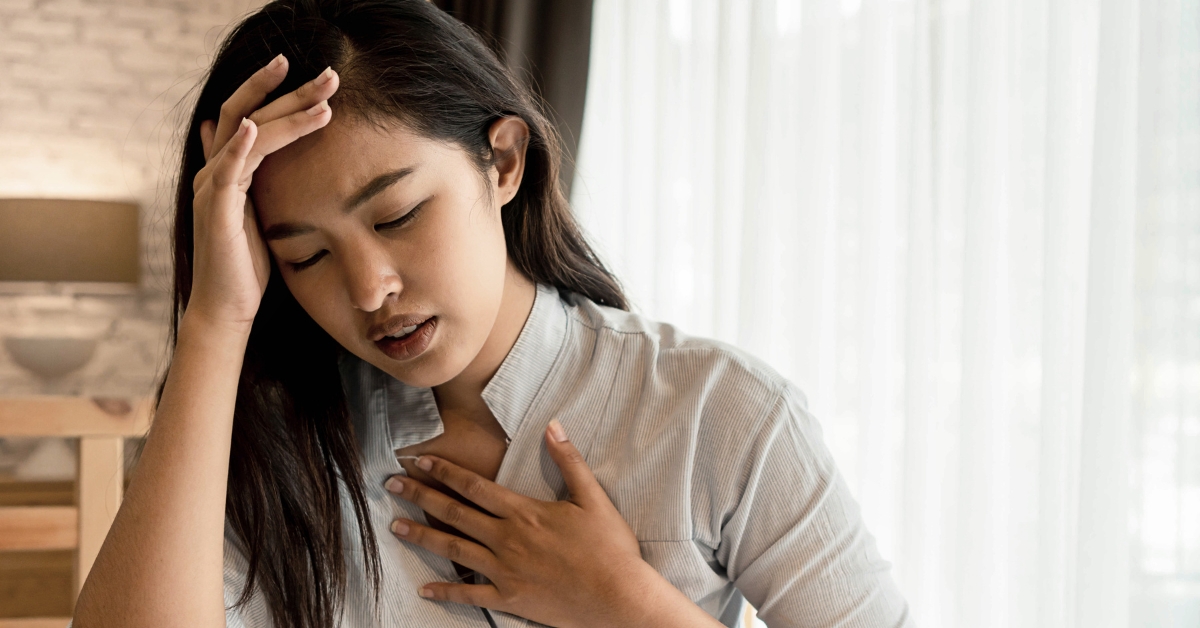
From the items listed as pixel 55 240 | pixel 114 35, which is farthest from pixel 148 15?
pixel 55 240

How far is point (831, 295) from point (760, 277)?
0.19 metres

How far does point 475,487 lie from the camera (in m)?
1.05

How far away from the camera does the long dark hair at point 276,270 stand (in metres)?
0.96

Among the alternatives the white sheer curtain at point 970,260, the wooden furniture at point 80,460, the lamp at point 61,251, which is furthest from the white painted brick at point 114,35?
the white sheer curtain at point 970,260

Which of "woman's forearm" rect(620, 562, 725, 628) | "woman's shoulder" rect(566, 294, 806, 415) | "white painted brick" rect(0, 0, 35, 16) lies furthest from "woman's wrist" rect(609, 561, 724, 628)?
"white painted brick" rect(0, 0, 35, 16)

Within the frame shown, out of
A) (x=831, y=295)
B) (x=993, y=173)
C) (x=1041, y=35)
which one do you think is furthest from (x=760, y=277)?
(x=1041, y=35)

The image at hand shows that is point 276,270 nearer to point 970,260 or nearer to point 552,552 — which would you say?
point 552,552

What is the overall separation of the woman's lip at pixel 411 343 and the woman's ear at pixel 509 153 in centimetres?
20

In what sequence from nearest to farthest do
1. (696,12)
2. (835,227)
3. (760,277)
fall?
(835,227) → (760,277) → (696,12)

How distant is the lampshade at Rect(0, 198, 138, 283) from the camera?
3.15 metres

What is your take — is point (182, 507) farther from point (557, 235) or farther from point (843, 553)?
point (843, 553)

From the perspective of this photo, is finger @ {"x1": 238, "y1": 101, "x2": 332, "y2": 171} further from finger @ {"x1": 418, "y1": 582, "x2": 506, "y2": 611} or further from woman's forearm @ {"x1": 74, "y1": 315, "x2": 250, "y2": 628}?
finger @ {"x1": 418, "y1": 582, "x2": 506, "y2": 611}

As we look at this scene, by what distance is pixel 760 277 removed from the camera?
199 cm

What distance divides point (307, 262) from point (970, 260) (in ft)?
3.74
